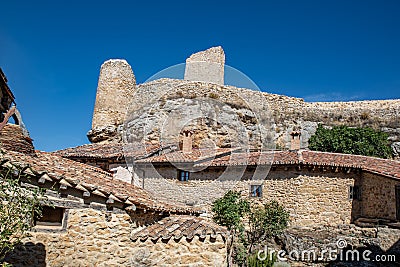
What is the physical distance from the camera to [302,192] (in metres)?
18.1

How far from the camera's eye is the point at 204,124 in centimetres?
2928

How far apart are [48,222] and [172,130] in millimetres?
22083

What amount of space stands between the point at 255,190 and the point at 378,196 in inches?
237

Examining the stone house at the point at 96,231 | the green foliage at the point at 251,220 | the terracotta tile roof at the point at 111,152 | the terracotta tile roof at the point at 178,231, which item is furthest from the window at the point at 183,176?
the terracotta tile roof at the point at 178,231

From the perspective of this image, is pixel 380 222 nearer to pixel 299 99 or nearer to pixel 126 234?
pixel 126 234

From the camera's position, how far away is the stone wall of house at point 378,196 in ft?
56.3

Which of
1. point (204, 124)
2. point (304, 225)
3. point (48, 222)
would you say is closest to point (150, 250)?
point (48, 222)

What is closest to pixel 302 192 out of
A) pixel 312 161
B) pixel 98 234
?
pixel 312 161

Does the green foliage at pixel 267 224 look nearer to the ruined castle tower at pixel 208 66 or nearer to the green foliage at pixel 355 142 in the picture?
the green foliage at pixel 355 142

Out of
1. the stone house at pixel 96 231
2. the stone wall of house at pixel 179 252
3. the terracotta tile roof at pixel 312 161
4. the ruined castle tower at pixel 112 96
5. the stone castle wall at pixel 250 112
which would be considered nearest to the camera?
the stone house at pixel 96 231

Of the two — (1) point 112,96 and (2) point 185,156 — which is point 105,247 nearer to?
(2) point 185,156

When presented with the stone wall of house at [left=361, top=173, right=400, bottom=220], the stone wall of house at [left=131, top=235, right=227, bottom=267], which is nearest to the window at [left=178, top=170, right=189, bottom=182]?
the stone wall of house at [left=361, top=173, right=400, bottom=220]

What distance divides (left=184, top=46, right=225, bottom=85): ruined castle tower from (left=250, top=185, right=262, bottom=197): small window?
1654 centimetres

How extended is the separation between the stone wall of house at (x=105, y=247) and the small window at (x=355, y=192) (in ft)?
41.3
